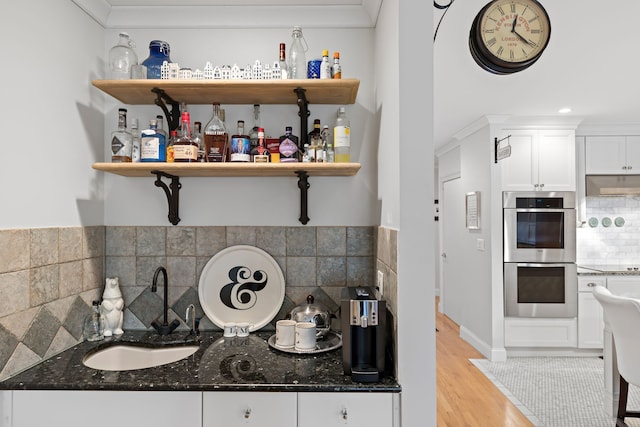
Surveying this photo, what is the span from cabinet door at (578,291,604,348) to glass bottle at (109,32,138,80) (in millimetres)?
4547

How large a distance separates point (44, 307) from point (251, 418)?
3.12 feet

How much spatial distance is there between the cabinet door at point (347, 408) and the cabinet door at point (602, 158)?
4404 mm

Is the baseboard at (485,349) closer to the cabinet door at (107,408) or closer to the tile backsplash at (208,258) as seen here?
the tile backsplash at (208,258)

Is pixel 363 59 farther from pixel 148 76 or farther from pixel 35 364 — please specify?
pixel 35 364

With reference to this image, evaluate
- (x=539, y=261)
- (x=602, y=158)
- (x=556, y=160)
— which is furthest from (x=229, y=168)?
(x=602, y=158)

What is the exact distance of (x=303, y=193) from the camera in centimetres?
204

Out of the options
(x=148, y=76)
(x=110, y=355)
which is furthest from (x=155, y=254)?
(x=148, y=76)

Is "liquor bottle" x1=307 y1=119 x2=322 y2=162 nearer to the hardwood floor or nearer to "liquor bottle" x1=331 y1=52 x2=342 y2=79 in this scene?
"liquor bottle" x1=331 y1=52 x2=342 y2=79

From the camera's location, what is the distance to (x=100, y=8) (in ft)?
6.55

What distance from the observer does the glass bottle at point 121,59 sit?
1916mm

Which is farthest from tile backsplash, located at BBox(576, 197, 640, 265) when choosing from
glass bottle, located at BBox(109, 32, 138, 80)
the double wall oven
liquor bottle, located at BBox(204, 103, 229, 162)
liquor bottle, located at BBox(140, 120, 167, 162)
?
glass bottle, located at BBox(109, 32, 138, 80)

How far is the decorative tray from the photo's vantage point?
5.68 ft

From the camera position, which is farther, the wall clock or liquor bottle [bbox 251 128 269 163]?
liquor bottle [bbox 251 128 269 163]

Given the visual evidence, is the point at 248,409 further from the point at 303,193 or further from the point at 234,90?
the point at 234,90
